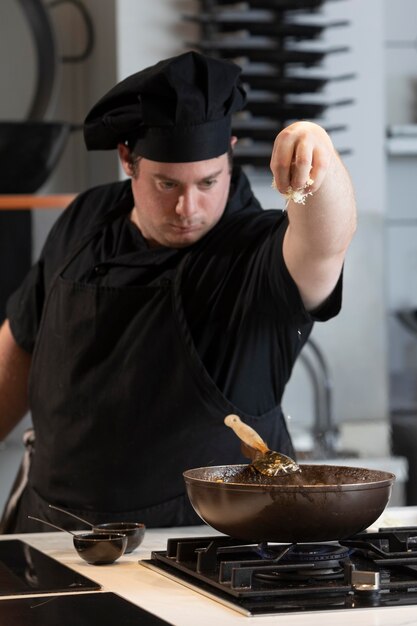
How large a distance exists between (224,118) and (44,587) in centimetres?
92

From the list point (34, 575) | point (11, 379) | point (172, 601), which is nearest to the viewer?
point (172, 601)

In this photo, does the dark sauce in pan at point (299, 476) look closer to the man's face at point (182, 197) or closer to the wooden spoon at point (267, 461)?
the wooden spoon at point (267, 461)

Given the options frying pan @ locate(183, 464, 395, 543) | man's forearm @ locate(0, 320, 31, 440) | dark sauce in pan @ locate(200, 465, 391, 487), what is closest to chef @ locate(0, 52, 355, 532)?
man's forearm @ locate(0, 320, 31, 440)

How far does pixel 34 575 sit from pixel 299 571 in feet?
1.02

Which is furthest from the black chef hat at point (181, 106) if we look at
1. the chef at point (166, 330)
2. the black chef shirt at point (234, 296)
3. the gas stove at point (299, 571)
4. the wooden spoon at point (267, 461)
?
the gas stove at point (299, 571)

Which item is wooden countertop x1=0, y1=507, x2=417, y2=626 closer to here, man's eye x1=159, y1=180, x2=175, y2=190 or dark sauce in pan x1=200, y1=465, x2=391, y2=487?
dark sauce in pan x1=200, y1=465, x2=391, y2=487

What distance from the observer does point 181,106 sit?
1.89 metres

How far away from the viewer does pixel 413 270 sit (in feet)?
13.8

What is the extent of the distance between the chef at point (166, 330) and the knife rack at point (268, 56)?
1.47 meters

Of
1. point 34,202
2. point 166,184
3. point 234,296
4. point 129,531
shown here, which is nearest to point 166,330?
point 234,296

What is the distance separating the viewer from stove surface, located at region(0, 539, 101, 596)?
128 centimetres

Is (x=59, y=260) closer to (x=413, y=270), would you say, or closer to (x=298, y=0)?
(x=298, y=0)

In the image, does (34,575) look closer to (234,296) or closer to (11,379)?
(234,296)

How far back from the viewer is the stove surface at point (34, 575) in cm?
128
